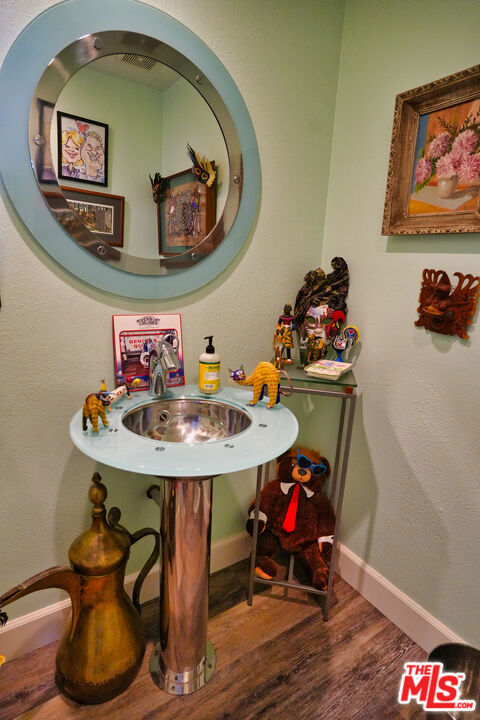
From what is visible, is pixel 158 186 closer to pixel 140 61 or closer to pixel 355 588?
pixel 140 61

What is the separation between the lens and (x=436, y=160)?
3.66ft

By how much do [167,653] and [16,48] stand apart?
160cm

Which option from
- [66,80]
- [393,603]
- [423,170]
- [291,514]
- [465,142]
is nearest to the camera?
[66,80]

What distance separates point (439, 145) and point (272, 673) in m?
1.64

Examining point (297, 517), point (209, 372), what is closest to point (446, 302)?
point (209, 372)

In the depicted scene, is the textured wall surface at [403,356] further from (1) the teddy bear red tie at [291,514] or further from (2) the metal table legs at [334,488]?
(1) the teddy bear red tie at [291,514]

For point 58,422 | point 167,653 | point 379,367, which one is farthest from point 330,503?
point 58,422

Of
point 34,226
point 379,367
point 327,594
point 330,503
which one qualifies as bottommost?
point 327,594

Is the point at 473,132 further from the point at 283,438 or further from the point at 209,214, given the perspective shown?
the point at 283,438

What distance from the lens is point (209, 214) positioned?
3.97 ft

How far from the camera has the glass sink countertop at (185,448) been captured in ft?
2.48

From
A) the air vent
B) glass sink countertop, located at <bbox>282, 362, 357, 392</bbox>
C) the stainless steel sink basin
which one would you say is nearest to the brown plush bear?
glass sink countertop, located at <bbox>282, 362, 357, 392</bbox>

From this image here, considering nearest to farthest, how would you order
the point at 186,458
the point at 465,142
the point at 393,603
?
1. the point at 186,458
2. the point at 465,142
3. the point at 393,603

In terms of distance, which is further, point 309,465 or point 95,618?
point 309,465
